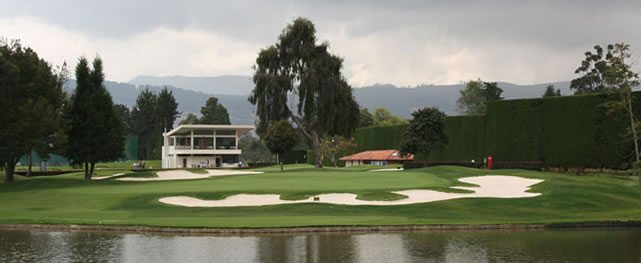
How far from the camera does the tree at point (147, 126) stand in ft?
443

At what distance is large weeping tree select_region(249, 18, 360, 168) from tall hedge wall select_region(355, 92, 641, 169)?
1208 cm

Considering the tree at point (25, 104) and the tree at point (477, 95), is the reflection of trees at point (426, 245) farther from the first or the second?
the tree at point (477, 95)

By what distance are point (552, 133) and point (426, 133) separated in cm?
1103

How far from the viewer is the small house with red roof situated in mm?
81294

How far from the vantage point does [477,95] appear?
491ft

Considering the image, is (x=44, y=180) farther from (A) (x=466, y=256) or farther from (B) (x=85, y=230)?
(A) (x=466, y=256)

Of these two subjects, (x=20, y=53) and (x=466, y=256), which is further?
(x=20, y=53)

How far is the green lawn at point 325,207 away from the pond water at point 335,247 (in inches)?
91.6

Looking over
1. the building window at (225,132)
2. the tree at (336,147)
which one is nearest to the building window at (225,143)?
the building window at (225,132)

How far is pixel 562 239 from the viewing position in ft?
72.5

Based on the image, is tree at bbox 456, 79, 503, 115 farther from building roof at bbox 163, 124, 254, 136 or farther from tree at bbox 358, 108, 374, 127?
building roof at bbox 163, 124, 254, 136

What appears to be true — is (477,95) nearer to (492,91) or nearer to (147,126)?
(492,91)

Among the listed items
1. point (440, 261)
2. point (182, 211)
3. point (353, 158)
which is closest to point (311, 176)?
point (182, 211)

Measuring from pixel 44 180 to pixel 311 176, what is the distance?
18.1 metres
